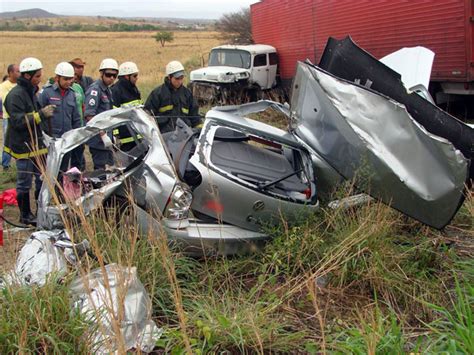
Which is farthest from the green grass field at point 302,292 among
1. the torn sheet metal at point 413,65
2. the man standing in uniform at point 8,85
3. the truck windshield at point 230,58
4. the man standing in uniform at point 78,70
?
the truck windshield at point 230,58

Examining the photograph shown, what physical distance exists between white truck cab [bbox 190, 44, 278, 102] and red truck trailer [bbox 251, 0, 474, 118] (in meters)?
0.60

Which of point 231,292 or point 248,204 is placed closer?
point 231,292

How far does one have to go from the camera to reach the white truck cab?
43.5 feet

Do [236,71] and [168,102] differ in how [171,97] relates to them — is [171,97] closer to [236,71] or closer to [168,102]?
[168,102]

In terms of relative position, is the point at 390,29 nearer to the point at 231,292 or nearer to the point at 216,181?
the point at 216,181

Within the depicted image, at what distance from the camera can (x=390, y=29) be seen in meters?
10.6

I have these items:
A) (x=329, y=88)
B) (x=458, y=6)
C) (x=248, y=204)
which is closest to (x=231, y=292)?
(x=248, y=204)

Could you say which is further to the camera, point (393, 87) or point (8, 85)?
point (8, 85)

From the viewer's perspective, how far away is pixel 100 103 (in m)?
6.02

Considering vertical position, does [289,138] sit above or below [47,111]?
below

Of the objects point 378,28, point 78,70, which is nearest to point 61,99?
point 78,70

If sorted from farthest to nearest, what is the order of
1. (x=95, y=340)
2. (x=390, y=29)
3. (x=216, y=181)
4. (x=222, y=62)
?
1. (x=222, y=62)
2. (x=390, y=29)
3. (x=216, y=181)
4. (x=95, y=340)

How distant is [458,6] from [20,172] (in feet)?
24.8

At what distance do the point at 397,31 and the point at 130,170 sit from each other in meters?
8.16
